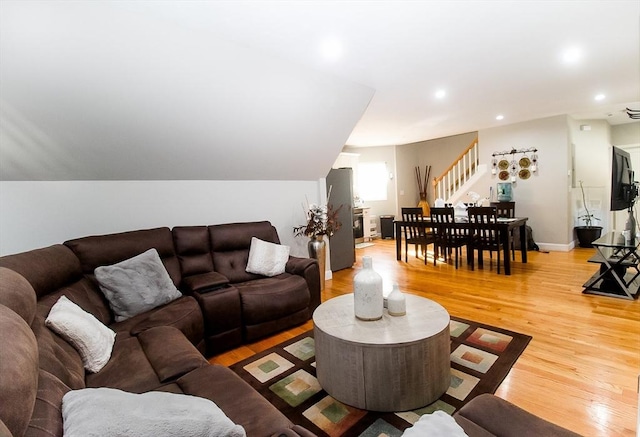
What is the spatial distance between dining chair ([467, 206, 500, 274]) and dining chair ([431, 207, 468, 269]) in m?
0.18

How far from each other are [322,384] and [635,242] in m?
3.50

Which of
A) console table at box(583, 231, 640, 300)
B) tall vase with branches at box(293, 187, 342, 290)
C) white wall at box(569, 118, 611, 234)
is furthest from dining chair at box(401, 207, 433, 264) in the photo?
white wall at box(569, 118, 611, 234)

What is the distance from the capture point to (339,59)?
109 inches

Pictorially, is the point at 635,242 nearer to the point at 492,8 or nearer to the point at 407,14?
the point at 492,8

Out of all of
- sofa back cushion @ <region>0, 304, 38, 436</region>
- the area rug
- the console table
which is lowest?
the area rug

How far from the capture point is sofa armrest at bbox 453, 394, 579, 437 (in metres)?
1.05

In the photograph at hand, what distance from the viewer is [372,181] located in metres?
8.46

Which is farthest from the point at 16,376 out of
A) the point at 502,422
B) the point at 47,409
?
the point at 502,422

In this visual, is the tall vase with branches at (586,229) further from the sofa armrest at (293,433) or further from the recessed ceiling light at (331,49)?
the sofa armrest at (293,433)

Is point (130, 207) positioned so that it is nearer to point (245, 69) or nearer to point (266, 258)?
point (266, 258)

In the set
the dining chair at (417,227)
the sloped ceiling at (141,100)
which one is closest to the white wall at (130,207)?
the sloped ceiling at (141,100)

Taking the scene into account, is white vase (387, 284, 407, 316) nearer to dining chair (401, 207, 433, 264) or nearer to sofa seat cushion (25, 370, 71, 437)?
sofa seat cushion (25, 370, 71, 437)

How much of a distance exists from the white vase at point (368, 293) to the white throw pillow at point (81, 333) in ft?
4.75

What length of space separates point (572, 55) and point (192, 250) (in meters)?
4.12
